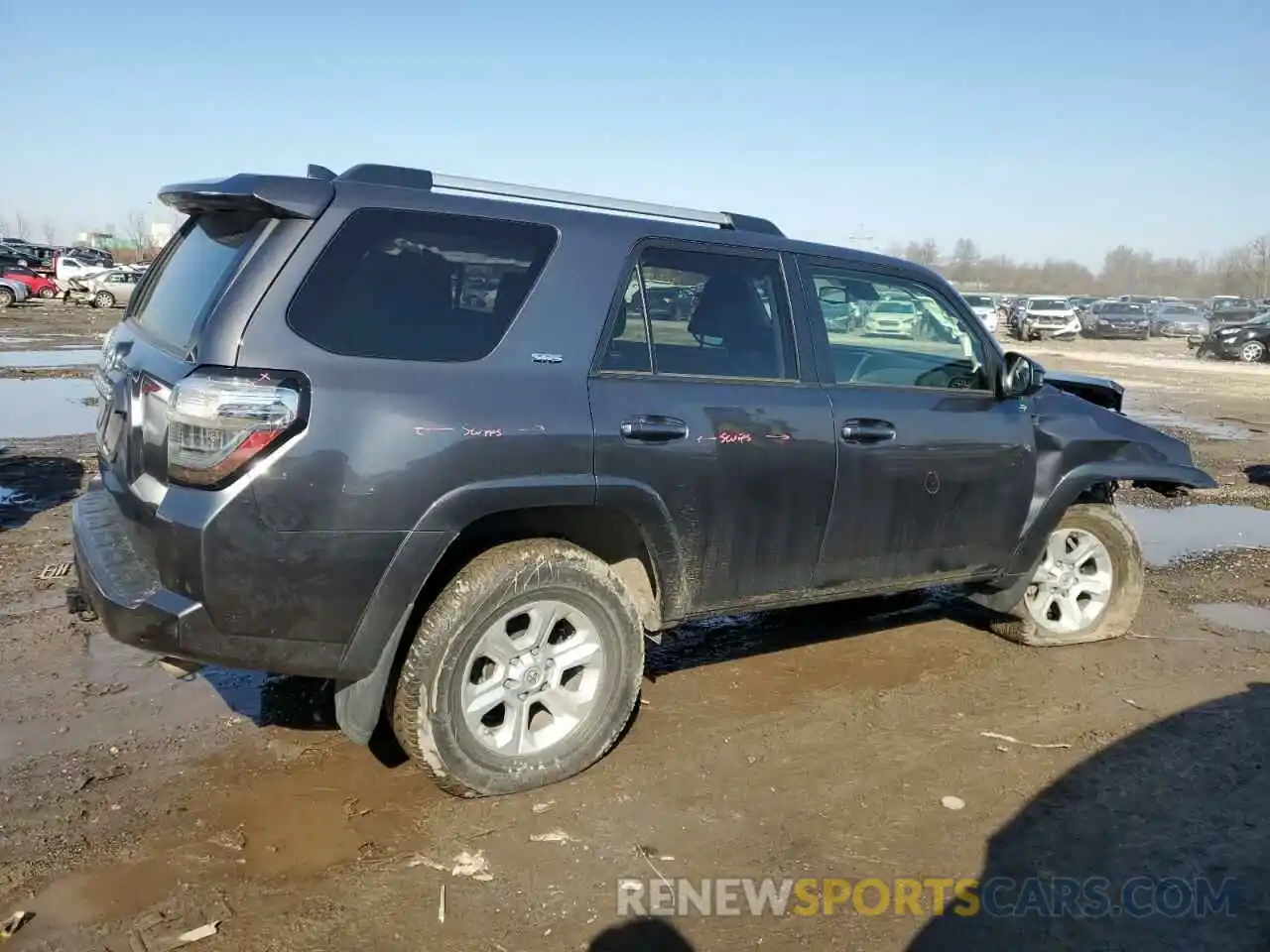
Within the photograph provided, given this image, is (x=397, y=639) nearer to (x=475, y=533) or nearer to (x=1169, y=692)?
(x=475, y=533)

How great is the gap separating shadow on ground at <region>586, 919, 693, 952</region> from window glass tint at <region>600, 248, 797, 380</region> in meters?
1.80

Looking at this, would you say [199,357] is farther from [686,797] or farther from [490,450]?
[686,797]

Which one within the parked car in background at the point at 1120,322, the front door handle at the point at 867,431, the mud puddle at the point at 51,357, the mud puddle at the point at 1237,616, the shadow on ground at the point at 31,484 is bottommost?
the mud puddle at the point at 51,357

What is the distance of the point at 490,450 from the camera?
328 cm

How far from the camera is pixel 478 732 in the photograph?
3465 millimetres

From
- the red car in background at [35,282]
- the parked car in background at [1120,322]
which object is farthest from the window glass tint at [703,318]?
the parked car in background at [1120,322]

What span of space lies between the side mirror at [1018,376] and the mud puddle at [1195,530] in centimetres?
309

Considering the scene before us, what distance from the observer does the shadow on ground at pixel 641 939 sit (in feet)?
9.20

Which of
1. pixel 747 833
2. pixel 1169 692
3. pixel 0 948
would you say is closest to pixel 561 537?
pixel 747 833

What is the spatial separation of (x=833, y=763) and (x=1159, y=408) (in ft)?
52.7

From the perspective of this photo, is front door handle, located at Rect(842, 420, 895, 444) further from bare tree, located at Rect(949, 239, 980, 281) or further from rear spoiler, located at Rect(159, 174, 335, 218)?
bare tree, located at Rect(949, 239, 980, 281)

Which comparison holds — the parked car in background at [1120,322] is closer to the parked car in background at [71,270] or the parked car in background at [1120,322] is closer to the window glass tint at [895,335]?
the parked car in background at [71,270]

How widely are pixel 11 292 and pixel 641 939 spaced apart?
39027mm

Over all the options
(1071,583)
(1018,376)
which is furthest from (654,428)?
(1071,583)
